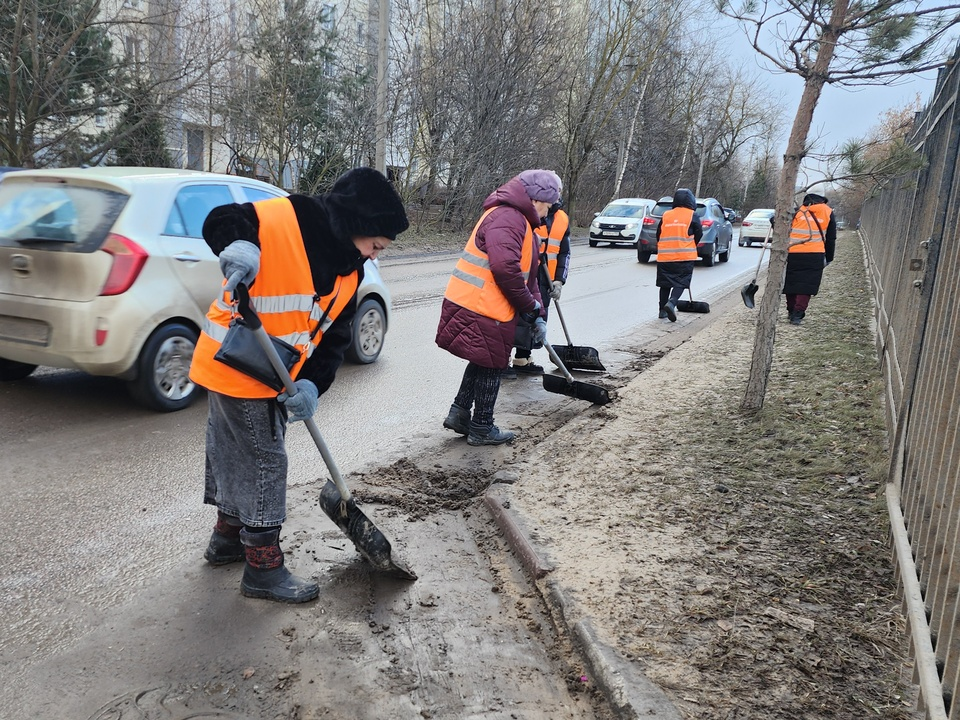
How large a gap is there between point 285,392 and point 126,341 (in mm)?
2626

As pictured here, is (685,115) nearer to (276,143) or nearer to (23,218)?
(276,143)

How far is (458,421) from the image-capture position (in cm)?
526

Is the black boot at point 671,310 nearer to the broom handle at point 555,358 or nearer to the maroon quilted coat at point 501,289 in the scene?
the broom handle at point 555,358

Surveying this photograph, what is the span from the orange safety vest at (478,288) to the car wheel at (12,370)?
340 cm

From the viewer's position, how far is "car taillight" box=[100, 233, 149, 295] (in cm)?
493

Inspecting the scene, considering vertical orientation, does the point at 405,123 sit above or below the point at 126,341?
above

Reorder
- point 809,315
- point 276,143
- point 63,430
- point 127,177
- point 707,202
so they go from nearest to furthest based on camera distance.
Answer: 1. point 63,430
2. point 127,177
3. point 809,315
4. point 276,143
5. point 707,202

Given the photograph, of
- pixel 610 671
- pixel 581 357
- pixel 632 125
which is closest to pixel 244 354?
pixel 610 671

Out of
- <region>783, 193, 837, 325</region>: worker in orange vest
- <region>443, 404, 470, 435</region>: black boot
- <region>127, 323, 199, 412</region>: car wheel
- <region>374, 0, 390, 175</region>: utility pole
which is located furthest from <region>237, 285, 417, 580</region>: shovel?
<region>374, 0, 390, 175</region>: utility pole

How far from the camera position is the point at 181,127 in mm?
18688

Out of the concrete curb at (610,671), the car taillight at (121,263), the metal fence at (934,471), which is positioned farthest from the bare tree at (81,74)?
the metal fence at (934,471)

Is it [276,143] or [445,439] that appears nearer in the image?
[445,439]

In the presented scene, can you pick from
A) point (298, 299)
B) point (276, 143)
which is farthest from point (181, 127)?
point (298, 299)

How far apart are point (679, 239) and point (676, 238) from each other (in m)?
0.04
